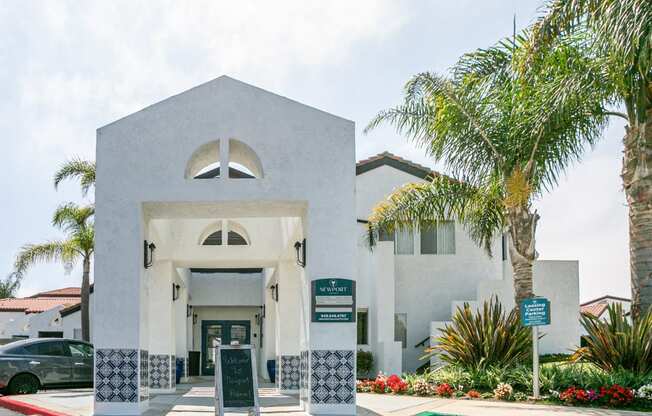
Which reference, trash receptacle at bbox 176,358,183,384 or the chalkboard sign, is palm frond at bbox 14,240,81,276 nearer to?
trash receptacle at bbox 176,358,183,384

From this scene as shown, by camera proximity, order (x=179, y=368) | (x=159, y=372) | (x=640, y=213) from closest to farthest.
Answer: (x=640, y=213) < (x=159, y=372) < (x=179, y=368)

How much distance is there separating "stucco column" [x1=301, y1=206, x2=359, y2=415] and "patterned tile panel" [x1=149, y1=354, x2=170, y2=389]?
20.0ft

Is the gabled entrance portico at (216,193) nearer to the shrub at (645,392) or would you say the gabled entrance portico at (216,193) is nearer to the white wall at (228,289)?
the shrub at (645,392)

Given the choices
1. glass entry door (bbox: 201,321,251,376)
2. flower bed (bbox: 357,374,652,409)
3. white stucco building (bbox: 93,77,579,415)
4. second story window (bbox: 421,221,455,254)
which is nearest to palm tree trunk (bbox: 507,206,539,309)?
flower bed (bbox: 357,374,652,409)

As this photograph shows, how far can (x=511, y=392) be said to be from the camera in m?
14.4

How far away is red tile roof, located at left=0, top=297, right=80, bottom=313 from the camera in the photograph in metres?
33.2

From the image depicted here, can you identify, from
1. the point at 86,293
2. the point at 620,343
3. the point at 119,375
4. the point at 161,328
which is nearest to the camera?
the point at 119,375

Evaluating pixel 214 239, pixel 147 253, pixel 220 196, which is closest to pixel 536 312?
pixel 220 196

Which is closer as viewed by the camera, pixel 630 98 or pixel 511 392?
pixel 511 392

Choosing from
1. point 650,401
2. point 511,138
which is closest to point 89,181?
point 511,138

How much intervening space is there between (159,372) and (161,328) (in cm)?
96

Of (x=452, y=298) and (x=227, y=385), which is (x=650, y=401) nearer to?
(x=227, y=385)

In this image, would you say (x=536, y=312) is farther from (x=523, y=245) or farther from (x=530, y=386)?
(x=523, y=245)

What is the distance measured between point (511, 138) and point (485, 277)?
32.8 ft
